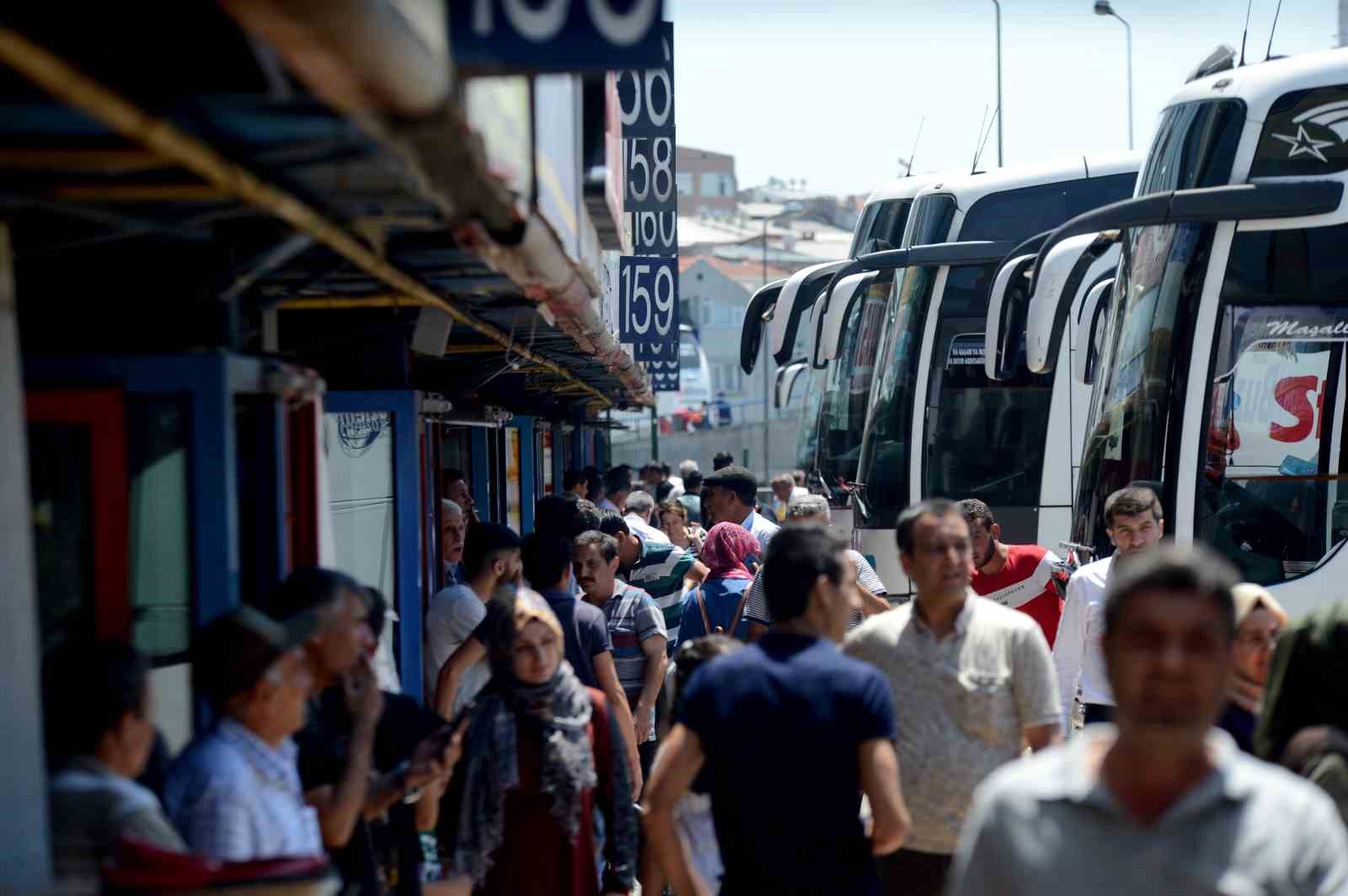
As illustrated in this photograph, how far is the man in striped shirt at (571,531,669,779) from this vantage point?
770 cm

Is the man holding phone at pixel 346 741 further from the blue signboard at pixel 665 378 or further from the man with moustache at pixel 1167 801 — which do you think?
the blue signboard at pixel 665 378

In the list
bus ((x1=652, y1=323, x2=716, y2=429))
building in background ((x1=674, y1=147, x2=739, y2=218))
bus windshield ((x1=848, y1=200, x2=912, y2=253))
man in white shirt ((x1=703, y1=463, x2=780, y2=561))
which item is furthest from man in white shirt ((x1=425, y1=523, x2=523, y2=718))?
building in background ((x1=674, y1=147, x2=739, y2=218))

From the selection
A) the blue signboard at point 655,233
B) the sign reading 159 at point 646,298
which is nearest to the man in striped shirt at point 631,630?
the sign reading 159 at point 646,298

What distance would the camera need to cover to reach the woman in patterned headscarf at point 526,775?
509 centimetres

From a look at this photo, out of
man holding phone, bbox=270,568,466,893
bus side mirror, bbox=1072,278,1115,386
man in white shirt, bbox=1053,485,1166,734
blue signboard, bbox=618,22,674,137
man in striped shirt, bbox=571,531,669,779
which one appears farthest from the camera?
blue signboard, bbox=618,22,674,137

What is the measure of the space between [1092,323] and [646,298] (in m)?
4.92

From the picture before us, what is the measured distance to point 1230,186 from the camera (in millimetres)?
9391

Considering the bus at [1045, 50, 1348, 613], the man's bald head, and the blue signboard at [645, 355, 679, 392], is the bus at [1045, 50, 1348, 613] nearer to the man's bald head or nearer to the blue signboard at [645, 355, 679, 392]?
the man's bald head

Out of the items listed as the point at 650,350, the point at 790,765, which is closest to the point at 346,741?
the point at 790,765

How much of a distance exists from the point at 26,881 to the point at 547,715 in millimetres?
1862

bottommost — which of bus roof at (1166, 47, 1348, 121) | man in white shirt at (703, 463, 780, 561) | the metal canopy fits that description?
man in white shirt at (703, 463, 780, 561)

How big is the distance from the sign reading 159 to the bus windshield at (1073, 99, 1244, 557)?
614cm

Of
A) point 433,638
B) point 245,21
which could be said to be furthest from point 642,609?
point 245,21

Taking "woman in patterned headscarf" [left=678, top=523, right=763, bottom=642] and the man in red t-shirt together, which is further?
the man in red t-shirt
